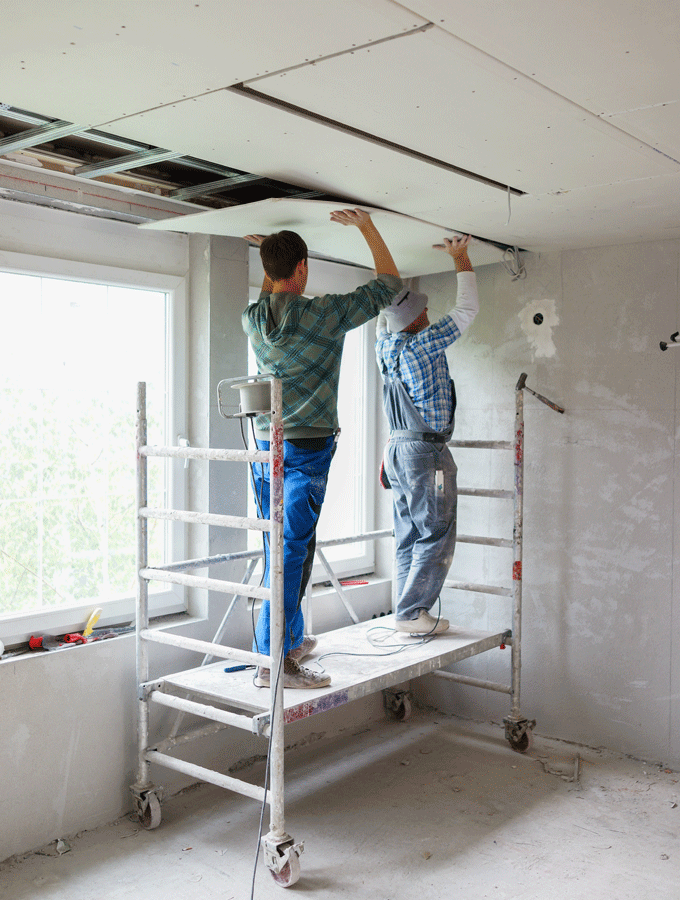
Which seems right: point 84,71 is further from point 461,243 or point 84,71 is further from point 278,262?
point 461,243

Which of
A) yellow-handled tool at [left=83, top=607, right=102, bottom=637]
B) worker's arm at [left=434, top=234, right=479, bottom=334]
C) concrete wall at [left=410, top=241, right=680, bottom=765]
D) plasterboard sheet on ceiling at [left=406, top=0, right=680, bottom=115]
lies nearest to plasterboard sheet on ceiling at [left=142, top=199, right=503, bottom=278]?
worker's arm at [left=434, top=234, right=479, bottom=334]

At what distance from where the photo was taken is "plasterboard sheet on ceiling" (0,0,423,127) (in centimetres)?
152

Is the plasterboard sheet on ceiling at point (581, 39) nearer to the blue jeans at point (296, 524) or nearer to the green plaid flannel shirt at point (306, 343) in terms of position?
the green plaid flannel shirt at point (306, 343)

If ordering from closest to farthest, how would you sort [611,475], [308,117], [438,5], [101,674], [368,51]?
[438,5] < [368,51] < [308,117] < [101,674] < [611,475]

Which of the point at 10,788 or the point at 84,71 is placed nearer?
the point at 84,71

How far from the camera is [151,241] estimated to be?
3.27m

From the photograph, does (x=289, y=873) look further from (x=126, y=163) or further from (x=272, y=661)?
(x=126, y=163)

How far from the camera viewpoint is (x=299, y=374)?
2.89 m

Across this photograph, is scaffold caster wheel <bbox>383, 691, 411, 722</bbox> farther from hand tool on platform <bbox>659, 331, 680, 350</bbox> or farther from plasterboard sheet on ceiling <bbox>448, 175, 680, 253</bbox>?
plasterboard sheet on ceiling <bbox>448, 175, 680, 253</bbox>

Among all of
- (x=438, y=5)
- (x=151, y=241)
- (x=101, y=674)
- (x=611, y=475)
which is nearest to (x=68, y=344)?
(x=151, y=241)

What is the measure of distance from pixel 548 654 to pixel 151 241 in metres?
2.62

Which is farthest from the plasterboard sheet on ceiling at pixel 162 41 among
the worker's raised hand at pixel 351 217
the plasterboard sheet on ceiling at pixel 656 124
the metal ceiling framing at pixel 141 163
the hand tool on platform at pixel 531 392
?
the hand tool on platform at pixel 531 392

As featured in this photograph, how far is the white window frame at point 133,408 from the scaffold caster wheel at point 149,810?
2.16ft

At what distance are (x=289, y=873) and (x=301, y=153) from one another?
7.28ft
